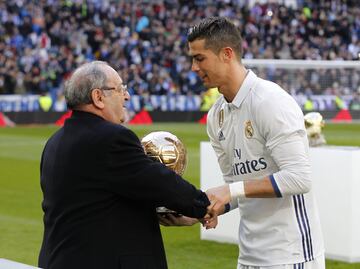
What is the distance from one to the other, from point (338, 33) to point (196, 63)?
39.8 meters

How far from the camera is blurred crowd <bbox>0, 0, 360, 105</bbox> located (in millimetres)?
33688

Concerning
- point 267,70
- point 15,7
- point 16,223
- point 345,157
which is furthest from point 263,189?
point 15,7

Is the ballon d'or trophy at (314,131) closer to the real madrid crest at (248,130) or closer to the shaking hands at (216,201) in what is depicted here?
the real madrid crest at (248,130)

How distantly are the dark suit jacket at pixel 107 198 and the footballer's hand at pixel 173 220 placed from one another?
1.04ft

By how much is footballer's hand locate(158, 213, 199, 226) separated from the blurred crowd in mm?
27791

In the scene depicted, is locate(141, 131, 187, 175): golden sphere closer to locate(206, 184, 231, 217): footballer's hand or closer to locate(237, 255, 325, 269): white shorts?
locate(206, 184, 231, 217): footballer's hand

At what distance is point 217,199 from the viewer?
4266mm

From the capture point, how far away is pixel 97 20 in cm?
3828

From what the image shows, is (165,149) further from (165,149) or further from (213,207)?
(213,207)

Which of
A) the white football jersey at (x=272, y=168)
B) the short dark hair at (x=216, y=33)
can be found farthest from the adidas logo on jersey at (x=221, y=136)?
the short dark hair at (x=216, y=33)

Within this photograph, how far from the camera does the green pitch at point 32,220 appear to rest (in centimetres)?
923

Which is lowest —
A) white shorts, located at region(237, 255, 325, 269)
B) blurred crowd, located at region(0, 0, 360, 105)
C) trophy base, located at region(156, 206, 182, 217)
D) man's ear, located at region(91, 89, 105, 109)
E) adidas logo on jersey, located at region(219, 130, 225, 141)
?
blurred crowd, located at region(0, 0, 360, 105)

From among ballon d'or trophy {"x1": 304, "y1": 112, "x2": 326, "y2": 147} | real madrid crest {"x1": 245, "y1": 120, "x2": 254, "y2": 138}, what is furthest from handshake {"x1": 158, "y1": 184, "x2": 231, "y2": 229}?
ballon d'or trophy {"x1": 304, "y1": 112, "x2": 326, "y2": 147}

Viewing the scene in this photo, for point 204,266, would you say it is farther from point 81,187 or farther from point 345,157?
point 81,187
